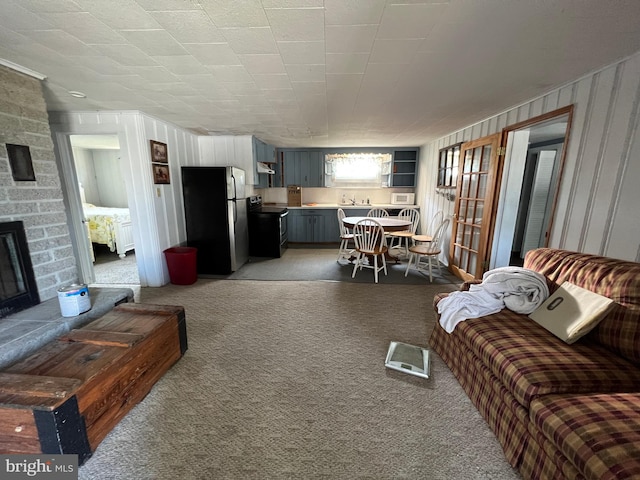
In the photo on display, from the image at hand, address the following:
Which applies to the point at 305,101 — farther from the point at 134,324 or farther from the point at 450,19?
the point at 134,324

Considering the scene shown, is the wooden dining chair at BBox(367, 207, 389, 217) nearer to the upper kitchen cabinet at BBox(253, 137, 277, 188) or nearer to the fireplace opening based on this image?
the upper kitchen cabinet at BBox(253, 137, 277, 188)

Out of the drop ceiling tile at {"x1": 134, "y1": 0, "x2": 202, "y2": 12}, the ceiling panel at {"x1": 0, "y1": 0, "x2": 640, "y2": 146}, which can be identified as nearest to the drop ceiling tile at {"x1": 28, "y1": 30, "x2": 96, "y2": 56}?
the ceiling panel at {"x1": 0, "y1": 0, "x2": 640, "y2": 146}

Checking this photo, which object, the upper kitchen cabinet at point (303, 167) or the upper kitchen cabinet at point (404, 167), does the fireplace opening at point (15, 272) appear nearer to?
the upper kitchen cabinet at point (303, 167)

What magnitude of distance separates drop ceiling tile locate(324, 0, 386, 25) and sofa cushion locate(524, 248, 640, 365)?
2.03m

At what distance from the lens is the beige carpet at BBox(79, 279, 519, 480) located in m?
1.24

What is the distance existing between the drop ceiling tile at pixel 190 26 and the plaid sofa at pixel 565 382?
244cm

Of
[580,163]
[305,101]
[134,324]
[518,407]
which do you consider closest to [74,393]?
[134,324]

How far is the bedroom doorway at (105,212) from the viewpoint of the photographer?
3945 millimetres

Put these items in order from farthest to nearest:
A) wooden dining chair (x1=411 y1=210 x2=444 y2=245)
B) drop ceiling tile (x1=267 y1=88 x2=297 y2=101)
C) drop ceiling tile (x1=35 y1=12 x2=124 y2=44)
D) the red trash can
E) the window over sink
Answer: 1. the window over sink
2. wooden dining chair (x1=411 y1=210 x2=444 y2=245)
3. the red trash can
4. drop ceiling tile (x1=267 y1=88 x2=297 y2=101)
5. drop ceiling tile (x1=35 y1=12 x2=124 y2=44)

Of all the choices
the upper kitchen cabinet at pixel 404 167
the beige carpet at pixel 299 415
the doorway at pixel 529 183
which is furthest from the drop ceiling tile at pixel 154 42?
the upper kitchen cabinet at pixel 404 167

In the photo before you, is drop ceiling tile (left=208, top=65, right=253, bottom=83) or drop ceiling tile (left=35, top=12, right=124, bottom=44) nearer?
drop ceiling tile (left=35, top=12, right=124, bottom=44)

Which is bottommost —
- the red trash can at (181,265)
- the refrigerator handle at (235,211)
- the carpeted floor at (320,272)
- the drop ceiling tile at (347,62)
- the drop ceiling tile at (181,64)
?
the carpeted floor at (320,272)

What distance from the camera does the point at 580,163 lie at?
2111 millimetres

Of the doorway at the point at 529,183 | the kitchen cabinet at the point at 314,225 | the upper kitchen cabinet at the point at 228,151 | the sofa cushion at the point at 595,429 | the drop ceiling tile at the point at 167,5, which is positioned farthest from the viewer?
the kitchen cabinet at the point at 314,225
